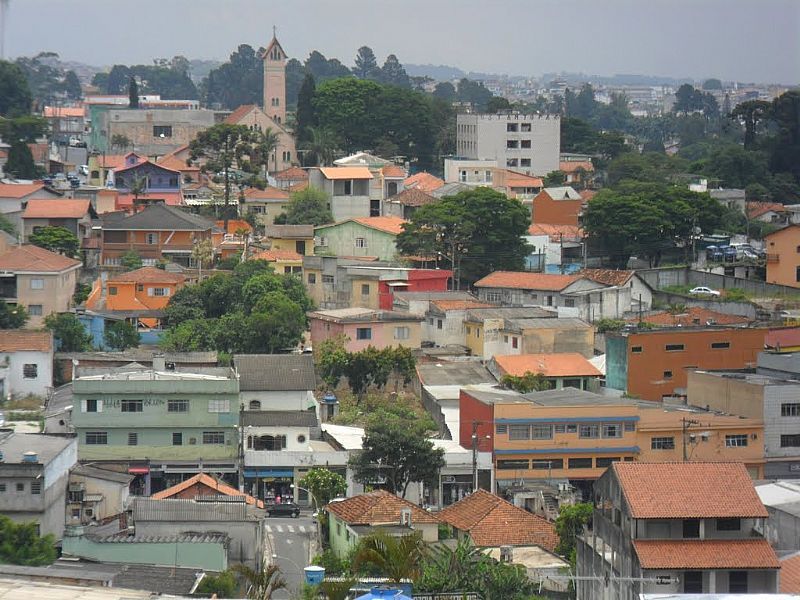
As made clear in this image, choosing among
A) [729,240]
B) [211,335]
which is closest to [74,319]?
[211,335]

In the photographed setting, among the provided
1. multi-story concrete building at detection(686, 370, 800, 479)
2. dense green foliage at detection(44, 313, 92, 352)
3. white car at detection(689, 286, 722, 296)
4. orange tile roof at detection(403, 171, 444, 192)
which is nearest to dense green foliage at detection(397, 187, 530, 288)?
white car at detection(689, 286, 722, 296)

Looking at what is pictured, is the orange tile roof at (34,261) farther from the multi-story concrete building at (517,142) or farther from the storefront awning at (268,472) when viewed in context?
the multi-story concrete building at (517,142)

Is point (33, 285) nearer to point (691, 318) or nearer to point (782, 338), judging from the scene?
point (691, 318)

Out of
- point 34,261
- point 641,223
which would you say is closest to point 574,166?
point 641,223

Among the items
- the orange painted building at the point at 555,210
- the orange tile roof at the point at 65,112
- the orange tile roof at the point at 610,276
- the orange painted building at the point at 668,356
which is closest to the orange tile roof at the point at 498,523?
the orange painted building at the point at 668,356

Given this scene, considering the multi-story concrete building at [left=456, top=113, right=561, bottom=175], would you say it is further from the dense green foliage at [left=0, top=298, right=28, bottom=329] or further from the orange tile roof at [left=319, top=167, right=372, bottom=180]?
the dense green foliage at [left=0, top=298, right=28, bottom=329]
